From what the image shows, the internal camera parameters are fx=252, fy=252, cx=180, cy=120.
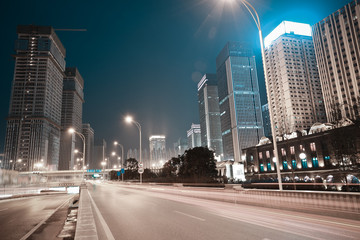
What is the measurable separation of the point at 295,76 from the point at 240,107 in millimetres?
41610

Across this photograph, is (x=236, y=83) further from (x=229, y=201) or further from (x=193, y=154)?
(x=229, y=201)

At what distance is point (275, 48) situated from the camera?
174750mm

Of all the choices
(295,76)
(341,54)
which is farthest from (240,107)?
(341,54)

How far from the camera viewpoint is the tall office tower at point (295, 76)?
16225 centimetres

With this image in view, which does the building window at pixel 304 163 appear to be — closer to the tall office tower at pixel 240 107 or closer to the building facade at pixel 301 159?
the building facade at pixel 301 159

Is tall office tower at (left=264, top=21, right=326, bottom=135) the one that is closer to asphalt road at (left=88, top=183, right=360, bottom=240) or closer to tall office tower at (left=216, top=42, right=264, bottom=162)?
tall office tower at (left=216, top=42, right=264, bottom=162)

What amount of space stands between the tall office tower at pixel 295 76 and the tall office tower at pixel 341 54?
17.6 metres

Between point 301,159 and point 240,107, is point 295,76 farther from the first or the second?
point 301,159

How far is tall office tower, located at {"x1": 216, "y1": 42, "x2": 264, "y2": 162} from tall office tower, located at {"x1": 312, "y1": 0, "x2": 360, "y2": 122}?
49.3 m

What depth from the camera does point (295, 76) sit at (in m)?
168

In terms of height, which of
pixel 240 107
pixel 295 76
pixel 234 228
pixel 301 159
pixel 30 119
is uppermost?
pixel 295 76

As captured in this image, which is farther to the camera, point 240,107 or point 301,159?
point 240,107

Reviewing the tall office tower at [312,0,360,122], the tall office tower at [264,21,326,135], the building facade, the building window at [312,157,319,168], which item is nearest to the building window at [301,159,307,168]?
the building facade

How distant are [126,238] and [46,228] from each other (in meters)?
4.66
